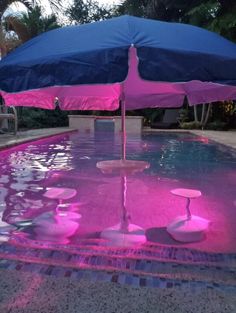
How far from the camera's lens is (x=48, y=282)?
121 inches

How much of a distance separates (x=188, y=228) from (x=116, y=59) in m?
2.23

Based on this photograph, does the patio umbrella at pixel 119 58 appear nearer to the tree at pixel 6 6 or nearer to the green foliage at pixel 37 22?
the tree at pixel 6 6

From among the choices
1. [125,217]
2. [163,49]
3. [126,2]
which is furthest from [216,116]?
[163,49]

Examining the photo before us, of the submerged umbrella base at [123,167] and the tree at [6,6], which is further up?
the tree at [6,6]

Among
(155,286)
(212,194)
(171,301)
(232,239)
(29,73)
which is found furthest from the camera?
(212,194)

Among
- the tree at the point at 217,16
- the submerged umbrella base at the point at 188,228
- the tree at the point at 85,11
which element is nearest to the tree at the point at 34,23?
the tree at the point at 217,16

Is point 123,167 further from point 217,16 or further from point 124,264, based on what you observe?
point 217,16

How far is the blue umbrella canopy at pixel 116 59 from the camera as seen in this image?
119 inches

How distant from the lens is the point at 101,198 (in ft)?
20.2

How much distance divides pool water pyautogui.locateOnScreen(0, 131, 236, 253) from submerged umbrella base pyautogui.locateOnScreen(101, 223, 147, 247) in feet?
0.20

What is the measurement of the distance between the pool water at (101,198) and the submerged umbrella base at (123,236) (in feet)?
0.20

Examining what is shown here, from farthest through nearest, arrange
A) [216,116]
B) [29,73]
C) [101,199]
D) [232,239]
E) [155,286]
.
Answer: [216,116] → [101,199] → [232,239] → [29,73] → [155,286]

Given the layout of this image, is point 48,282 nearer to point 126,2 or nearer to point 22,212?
point 22,212

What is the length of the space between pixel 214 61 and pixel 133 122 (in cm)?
1886
